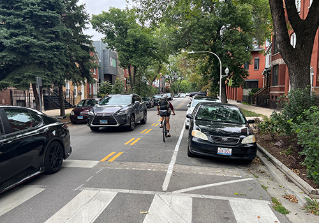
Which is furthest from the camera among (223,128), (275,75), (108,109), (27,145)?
(275,75)

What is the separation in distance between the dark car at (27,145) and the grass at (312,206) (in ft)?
16.5

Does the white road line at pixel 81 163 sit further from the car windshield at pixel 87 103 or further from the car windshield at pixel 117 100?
the car windshield at pixel 87 103

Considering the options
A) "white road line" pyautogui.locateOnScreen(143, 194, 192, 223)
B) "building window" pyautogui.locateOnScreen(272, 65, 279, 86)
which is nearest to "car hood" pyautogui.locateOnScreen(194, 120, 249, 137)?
"white road line" pyautogui.locateOnScreen(143, 194, 192, 223)

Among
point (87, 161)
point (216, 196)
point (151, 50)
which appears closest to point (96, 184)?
point (87, 161)

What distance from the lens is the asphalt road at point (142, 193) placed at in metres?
3.63

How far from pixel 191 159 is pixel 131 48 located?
87.3 feet

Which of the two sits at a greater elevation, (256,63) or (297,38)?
(256,63)

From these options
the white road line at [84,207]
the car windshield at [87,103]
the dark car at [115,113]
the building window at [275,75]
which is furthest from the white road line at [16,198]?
the building window at [275,75]

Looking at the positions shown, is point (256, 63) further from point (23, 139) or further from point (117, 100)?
point (23, 139)

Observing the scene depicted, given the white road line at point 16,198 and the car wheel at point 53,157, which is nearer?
the white road line at point 16,198

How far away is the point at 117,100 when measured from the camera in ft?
40.6

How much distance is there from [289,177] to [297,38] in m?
4.60

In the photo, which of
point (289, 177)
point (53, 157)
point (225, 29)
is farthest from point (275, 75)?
point (53, 157)

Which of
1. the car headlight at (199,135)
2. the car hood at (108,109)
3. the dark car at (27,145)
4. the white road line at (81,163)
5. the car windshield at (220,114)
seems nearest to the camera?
the dark car at (27,145)
